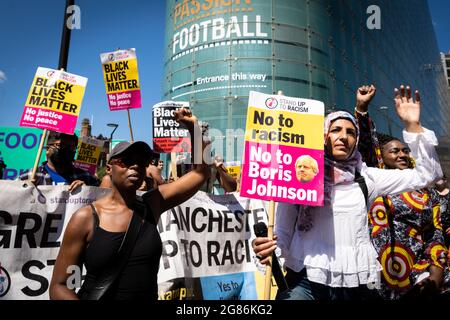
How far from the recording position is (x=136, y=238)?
5.49ft

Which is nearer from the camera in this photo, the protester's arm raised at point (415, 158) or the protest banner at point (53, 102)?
the protester's arm raised at point (415, 158)

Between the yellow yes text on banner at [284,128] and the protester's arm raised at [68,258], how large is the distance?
115 cm

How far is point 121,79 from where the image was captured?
4.82 meters

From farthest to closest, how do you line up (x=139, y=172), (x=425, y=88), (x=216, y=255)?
(x=425, y=88)
(x=216, y=255)
(x=139, y=172)

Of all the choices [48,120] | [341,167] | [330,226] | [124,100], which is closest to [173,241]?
[330,226]

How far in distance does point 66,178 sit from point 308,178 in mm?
2470

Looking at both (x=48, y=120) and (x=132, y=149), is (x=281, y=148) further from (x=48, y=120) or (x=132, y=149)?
(x=48, y=120)

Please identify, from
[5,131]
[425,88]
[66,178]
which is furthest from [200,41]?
[425,88]

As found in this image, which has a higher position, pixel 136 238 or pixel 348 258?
pixel 136 238

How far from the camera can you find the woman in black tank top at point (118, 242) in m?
1.58

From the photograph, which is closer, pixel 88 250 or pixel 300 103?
pixel 88 250

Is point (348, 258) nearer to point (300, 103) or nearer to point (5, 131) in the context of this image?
point (300, 103)

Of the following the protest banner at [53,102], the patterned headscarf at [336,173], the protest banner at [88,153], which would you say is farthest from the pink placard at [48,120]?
the patterned headscarf at [336,173]

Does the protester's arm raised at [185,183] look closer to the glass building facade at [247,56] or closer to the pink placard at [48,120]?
the pink placard at [48,120]
